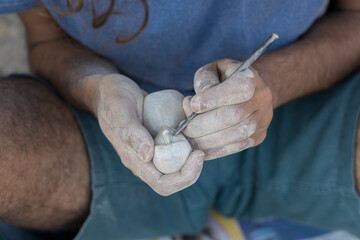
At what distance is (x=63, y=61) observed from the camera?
116 cm

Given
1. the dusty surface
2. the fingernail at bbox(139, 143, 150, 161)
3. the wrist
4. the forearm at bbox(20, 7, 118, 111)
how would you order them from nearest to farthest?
the fingernail at bbox(139, 143, 150, 161)
the wrist
the forearm at bbox(20, 7, 118, 111)
the dusty surface

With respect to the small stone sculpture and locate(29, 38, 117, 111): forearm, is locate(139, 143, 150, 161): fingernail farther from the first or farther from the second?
locate(29, 38, 117, 111): forearm

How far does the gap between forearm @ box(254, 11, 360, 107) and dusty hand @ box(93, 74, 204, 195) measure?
1.02ft

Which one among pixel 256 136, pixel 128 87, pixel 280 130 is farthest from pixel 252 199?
pixel 128 87

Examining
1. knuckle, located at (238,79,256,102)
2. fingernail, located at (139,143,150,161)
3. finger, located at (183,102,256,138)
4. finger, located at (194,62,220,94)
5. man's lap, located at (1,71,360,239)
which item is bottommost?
man's lap, located at (1,71,360,239)

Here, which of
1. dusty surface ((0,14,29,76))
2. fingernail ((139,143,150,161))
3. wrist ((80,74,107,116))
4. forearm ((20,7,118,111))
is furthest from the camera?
dusty surface ((0,14,29,76))

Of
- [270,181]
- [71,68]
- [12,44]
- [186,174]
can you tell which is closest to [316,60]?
[270,181]

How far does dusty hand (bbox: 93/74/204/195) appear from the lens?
752 millimetres

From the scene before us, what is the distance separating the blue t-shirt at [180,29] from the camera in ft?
3.25

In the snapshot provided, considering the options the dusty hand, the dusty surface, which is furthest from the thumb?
the dusty surface

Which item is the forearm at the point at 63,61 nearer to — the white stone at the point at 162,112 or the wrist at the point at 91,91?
the wrist at the point at 91,91

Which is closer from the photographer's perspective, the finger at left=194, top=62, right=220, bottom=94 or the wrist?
the finger at left=194, top=62, right=220, bottom=94

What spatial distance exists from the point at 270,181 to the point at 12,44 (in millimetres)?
1108

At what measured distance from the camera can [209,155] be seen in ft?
2.70
